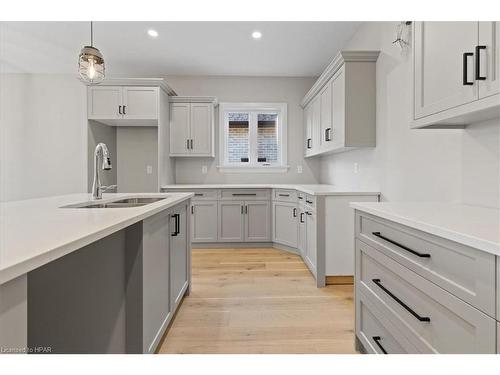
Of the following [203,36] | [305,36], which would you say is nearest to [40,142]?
[203,36]

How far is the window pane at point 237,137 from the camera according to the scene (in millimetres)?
5109

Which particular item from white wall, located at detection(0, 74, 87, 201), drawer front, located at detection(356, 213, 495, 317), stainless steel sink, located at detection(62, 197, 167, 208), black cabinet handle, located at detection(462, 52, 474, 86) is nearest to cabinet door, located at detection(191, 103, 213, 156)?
white wall, located at detection(0, 74, 87, 201)

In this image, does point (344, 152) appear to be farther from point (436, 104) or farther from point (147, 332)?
point (147, 332)

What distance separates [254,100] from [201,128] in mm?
1034

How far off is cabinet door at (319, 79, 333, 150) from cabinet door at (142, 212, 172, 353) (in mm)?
2250

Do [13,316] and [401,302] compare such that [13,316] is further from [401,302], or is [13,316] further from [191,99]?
[191,99]

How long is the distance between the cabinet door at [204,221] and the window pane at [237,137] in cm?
106

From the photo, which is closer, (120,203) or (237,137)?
(120,203)

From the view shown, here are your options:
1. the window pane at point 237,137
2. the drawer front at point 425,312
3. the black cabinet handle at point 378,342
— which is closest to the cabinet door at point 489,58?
the drawer front at point 425,312

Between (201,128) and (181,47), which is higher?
(181,47)

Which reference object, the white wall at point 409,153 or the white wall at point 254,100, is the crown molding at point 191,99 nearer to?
the white wall at point 254,100

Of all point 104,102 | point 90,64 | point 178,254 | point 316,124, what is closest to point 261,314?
point 178,254

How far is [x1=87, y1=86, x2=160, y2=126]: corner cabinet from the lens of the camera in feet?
13.6

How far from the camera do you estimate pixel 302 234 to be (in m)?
3.64
